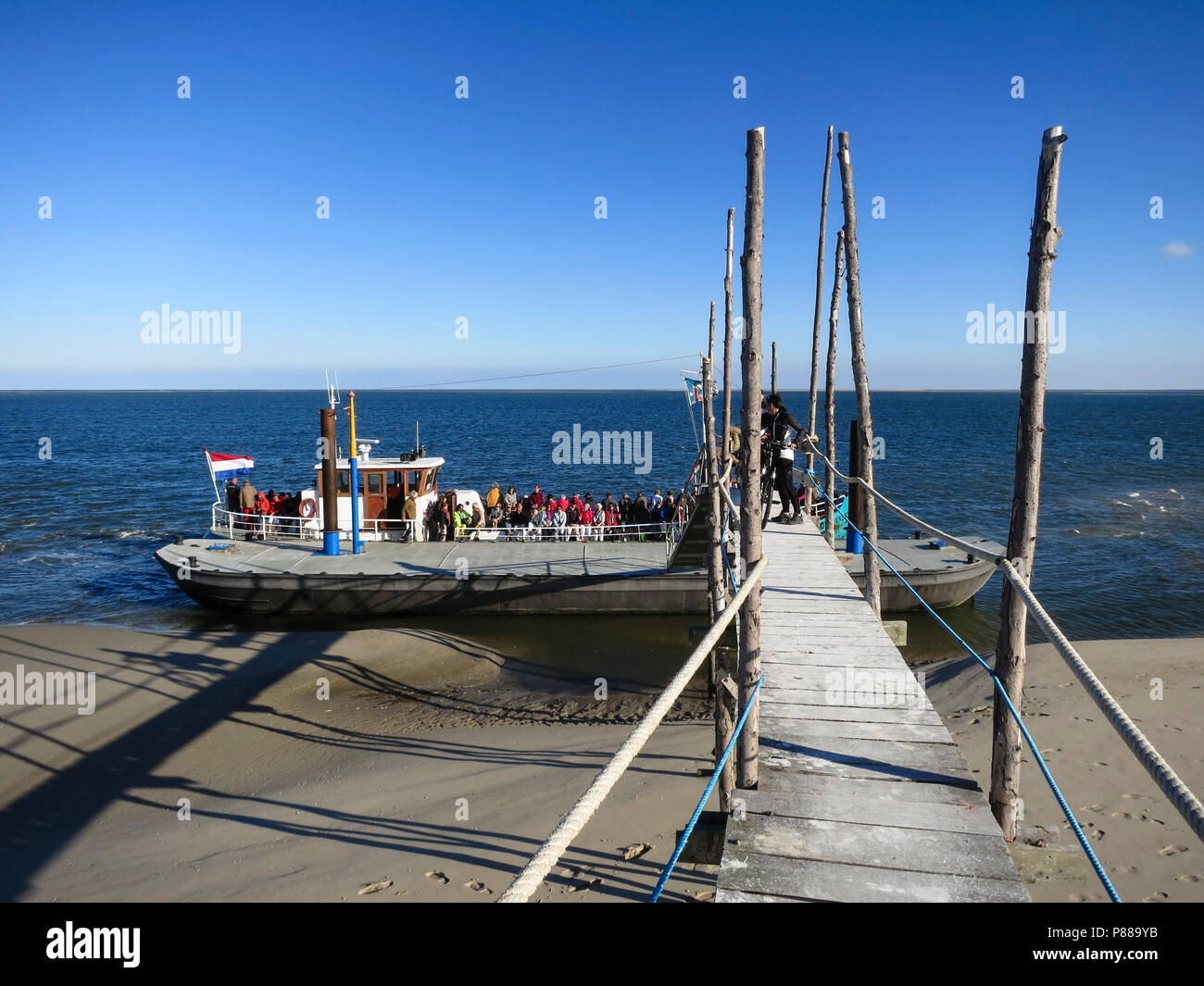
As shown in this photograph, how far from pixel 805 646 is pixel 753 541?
154cm

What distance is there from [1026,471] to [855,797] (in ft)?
8.60

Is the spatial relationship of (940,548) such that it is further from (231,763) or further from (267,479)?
(267,479)

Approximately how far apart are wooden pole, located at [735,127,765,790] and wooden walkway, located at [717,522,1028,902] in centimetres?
59

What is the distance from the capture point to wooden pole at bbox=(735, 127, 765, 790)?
562 cm

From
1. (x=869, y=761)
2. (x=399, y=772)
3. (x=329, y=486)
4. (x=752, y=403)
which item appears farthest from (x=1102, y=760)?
(x=329, y=486)

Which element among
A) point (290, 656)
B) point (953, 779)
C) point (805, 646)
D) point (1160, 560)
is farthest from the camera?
point (1160, 560)

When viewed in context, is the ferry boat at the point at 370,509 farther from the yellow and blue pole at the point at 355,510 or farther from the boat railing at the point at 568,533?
the boat railing at the point at 568,533

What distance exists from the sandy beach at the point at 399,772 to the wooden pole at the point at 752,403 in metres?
2.13

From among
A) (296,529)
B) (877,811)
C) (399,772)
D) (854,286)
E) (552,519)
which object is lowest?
(399,772)

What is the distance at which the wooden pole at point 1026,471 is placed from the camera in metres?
5.13

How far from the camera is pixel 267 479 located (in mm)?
48906

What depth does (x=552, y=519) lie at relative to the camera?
2294 cm

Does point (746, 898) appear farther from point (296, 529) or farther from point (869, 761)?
point (296, 529)
